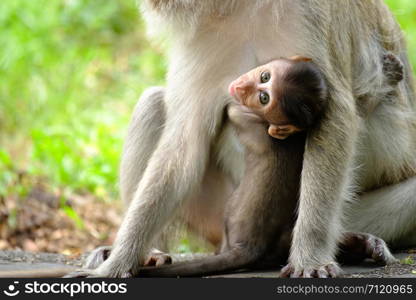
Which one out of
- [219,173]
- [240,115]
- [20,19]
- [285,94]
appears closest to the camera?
[285,94]

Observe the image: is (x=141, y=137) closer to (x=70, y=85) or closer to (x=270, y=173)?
(x=270, y=173)

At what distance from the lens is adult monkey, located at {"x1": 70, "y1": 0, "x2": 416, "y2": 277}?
18.8 feet

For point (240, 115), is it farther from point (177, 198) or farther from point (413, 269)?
point (413, 269)

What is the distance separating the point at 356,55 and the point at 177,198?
1.73 m

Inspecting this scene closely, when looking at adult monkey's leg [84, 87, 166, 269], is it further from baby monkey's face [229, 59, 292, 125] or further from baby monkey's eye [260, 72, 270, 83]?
baby monkey's eye [260, 72, 270, 83]

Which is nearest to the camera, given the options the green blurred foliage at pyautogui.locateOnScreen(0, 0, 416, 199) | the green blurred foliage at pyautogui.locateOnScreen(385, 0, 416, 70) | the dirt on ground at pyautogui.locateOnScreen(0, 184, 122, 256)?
the dirt on ground at pyautogui.locateOnScreen(0, 184, 122, 256)

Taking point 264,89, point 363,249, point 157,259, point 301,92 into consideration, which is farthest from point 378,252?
point 157,259

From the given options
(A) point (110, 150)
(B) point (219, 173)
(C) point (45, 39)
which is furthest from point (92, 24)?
(B) point (219, 173)

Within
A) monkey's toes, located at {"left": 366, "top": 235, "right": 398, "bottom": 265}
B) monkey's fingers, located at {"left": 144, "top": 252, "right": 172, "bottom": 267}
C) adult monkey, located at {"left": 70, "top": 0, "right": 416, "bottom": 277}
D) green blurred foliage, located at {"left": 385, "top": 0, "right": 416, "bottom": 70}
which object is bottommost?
monkey's toes, located at {"left": 366, "top": 235, "right": 398, "bottom": 265}

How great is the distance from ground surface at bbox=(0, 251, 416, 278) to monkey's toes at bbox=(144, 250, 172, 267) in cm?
60

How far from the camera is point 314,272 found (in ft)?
18.0

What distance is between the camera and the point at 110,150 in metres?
11.2

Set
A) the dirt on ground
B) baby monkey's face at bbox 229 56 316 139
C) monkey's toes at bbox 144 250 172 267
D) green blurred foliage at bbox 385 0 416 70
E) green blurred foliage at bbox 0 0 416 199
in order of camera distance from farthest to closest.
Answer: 1. green blurred foliage at bbox 385 0 416 70
2. green blurred foliage at bbox 0 0 416 199
3. the dirt on ground
4. monkey's toes at bbox 144 250 172 267
5. baby monkey's face at bbox 229 56 316 139

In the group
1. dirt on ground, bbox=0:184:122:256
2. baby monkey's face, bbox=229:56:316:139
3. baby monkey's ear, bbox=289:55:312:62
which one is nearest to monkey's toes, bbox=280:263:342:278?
baby monkey's face, bbox=229:56:316:139
